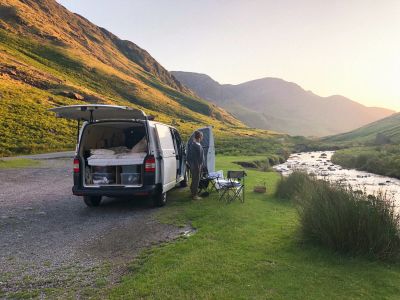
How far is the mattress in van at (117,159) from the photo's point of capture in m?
11.1

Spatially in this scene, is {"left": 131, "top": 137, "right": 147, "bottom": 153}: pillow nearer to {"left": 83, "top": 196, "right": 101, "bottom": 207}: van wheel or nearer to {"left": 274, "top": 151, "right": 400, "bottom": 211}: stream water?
{"left": 83, "top": 196, "right": 101, "bottom": 207}: van wheel

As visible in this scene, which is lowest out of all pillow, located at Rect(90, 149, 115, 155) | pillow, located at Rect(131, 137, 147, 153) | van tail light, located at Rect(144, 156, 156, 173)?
van tail light, located at Rect(144, 156, 156, 173)

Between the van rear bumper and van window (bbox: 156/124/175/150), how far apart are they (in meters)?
1.52

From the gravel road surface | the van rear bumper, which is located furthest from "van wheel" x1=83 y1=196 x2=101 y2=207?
the van rear bumper

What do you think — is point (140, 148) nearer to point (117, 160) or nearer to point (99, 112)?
point (117, 160)

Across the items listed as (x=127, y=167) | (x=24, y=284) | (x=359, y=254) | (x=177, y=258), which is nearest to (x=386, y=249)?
(x=359, y=254)

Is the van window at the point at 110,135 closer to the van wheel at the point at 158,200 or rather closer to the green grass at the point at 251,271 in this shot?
the van wheel at the point at 158,200

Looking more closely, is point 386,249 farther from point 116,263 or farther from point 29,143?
point 29,143

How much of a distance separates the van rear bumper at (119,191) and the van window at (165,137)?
152 centimetres

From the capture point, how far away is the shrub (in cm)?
702

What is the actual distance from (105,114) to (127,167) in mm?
2122

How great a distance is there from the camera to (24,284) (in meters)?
5.95

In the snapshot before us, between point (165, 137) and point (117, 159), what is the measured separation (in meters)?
2.06

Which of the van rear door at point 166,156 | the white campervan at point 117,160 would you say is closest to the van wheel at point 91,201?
the white campervan at point 117,160
